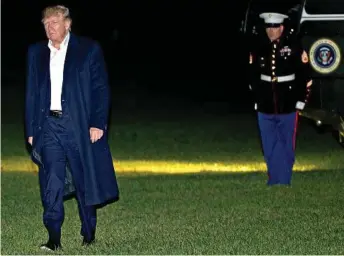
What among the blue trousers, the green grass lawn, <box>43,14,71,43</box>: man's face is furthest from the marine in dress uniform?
<box>43,14,71,43</box>: man's face

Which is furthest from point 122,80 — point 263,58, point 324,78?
point 263,58

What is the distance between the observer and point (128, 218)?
12258 millimetres

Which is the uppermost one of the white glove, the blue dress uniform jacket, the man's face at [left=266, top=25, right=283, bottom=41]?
the man's face at [left=266, top=25, right=283, bottom=41]

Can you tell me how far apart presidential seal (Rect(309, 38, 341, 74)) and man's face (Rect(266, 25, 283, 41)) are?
4.46 metres

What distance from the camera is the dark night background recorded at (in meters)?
33.3

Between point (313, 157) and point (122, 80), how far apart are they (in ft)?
65.6

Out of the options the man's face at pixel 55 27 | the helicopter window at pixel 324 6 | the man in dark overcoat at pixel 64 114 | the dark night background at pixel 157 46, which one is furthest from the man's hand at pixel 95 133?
the dark night background at pixel 157 46

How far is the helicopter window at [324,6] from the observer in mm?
19547

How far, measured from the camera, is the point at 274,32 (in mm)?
14055

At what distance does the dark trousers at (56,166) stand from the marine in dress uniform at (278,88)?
4.14 metres

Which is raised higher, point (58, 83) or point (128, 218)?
point (58, 83)

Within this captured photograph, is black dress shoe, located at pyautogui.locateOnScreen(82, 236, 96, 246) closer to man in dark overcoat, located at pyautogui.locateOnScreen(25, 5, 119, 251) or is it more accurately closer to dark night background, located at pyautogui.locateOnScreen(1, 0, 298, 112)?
man in dark overcoat, located at pyautogui.locateOnScreen(25, 5, 119, 251)

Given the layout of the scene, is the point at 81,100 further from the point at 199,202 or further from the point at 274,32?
the point at 274,32

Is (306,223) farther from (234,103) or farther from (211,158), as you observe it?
(234,103)
